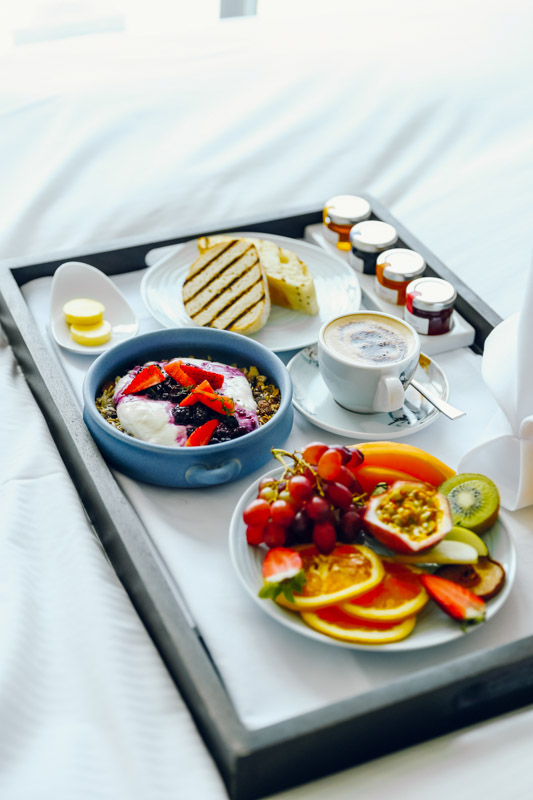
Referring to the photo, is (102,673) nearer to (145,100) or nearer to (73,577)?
(73,577)

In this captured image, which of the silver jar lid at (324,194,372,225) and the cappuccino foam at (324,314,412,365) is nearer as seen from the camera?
the cappuccino foam at (324,314,412,365)

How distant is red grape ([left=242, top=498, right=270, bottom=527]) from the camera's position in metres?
0.89

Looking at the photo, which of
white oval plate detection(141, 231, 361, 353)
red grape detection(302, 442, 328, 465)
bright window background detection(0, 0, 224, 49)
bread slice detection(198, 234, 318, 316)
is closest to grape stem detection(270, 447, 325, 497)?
red grape detection(302, 442, 328, 465)

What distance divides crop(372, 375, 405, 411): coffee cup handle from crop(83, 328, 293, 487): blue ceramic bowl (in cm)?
12

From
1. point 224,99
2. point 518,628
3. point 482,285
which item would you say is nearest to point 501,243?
point 482,285

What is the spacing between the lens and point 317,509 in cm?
88

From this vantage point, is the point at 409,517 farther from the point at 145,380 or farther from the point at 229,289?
the point at 229,289

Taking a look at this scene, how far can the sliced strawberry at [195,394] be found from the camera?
1037 mm

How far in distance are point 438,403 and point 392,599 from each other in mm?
357

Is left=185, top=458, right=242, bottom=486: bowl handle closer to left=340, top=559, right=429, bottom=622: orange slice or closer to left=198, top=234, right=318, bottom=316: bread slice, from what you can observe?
left=340, top=559, right=429, bottom=622: orange slice

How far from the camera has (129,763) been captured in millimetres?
787

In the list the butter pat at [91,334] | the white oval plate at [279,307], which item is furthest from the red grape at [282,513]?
the butter pat at [91,334]

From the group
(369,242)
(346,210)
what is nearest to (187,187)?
(346,210)

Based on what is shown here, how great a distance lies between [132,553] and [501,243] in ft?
3.48
